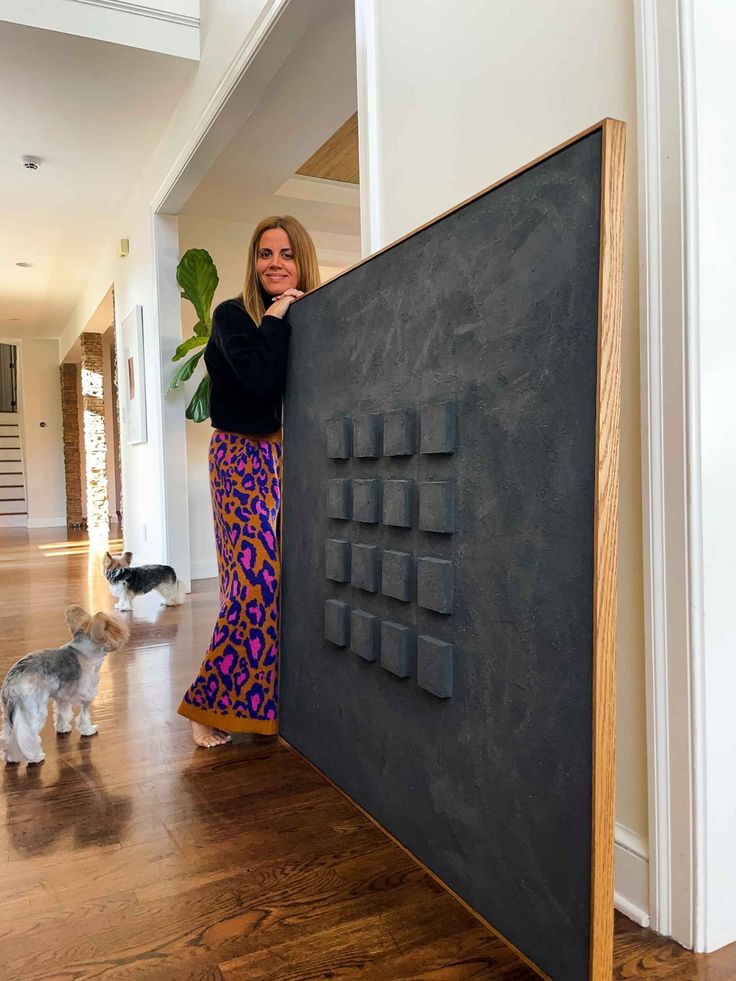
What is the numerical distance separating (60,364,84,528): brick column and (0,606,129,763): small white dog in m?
9.70

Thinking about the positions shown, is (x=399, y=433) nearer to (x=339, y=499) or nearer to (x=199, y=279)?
(x=339, y=499)

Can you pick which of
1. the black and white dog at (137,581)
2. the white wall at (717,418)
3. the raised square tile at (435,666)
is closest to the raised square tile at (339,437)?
the raised square tile at (435,666)

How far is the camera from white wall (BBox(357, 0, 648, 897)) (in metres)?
1.27

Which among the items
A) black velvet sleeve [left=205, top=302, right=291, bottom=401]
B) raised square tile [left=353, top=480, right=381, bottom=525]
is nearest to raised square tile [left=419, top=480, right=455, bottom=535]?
raised square tile [left=353, top=480, right=381, bottom=525]

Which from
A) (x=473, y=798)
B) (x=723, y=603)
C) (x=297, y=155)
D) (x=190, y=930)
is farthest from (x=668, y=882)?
(x=297, y=155)

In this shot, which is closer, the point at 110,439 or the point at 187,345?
the point at 187,345

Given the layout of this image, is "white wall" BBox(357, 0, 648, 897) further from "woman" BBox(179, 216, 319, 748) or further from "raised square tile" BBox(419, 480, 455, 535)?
"woman" BBox(179, 216, 319, 748)

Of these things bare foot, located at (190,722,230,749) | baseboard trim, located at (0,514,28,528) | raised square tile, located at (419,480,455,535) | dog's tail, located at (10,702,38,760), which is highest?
raised square tile, located at (419,480,455,535)

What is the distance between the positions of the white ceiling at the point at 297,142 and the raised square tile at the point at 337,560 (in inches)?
80.2

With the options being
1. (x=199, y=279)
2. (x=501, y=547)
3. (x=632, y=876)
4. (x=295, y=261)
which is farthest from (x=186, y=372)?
(x=632, y=876)

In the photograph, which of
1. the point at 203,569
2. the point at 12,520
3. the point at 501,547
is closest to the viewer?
the point at 501,547

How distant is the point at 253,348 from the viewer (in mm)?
1938

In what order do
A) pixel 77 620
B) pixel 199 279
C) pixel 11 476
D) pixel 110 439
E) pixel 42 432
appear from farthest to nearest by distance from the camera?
pixel 11 476, pixel 110 439, pixel 42 432, pixel 199 279, pixel 77 620

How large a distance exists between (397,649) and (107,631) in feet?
3.60
